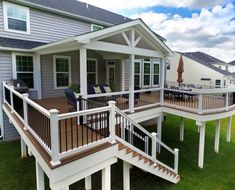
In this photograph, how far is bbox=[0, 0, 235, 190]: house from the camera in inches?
158

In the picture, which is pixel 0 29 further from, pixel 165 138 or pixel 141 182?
pixel 165 138

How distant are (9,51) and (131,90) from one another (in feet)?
20.7

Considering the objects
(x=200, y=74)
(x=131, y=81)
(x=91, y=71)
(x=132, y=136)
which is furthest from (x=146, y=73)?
(x=200, y=74)

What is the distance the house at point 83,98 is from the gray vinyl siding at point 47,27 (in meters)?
0.05

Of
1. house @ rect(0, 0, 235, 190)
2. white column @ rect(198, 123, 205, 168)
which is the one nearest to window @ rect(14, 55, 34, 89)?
house @ rect(0, 0, 235, 190)

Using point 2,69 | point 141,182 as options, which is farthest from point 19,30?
point 141,182

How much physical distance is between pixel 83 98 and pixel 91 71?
6.55 m

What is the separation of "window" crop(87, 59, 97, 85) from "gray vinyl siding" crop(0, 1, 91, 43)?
85.2 inches

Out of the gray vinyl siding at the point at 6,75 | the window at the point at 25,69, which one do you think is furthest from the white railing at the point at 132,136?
the gray vinyl siding at the point at 6,75

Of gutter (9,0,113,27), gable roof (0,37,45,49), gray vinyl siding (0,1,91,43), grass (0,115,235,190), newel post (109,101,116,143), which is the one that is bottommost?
grass (0,115,235,190)

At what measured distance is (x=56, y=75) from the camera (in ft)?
34.1

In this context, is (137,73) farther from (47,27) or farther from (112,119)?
(112,119)

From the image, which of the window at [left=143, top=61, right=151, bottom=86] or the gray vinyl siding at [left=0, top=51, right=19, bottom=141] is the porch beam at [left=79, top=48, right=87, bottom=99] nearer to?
the gray vinyl siding at [left=0, top=51, right=19, bottom=141]

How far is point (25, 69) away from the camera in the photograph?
9.25 m
